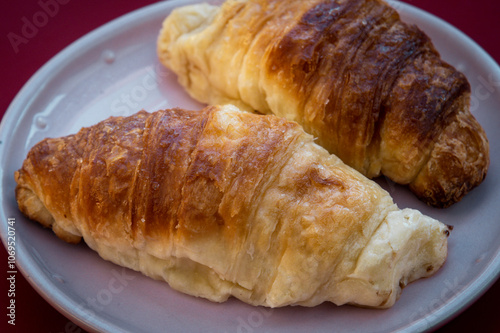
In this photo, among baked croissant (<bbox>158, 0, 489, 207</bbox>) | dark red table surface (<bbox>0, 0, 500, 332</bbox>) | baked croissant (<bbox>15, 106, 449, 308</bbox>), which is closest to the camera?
baked croissant (<bbox>15, 106, 449, 308</bbox>)

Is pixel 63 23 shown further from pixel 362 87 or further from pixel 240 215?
pixel 240 215

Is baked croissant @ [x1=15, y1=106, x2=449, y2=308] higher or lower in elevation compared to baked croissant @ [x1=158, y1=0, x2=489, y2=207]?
lower

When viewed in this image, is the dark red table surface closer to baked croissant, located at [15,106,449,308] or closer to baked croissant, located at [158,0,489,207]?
baked croissant, located at [158,0,489,207]

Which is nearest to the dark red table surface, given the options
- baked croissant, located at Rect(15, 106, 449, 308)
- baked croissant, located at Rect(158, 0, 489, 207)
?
baked croissant, located at Rect(158, 0, 489, 207)

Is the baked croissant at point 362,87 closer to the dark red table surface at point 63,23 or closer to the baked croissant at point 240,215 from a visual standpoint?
the baked croissant at point 240,215

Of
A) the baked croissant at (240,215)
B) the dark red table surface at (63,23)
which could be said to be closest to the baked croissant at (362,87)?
the baked croissant at (240,215)

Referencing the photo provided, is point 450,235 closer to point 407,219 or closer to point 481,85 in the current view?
point 407,219
